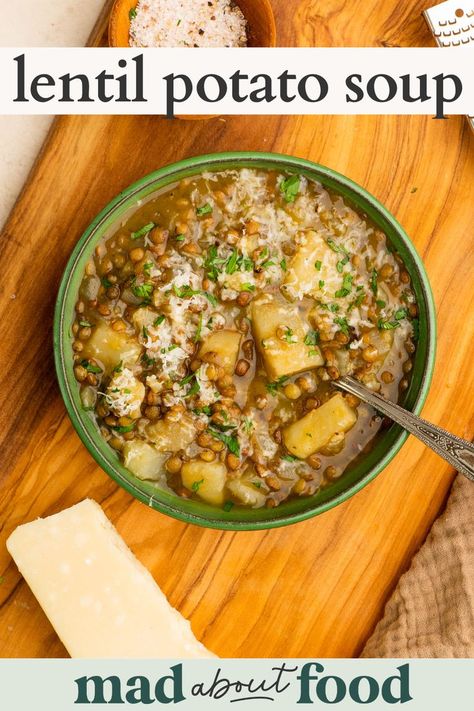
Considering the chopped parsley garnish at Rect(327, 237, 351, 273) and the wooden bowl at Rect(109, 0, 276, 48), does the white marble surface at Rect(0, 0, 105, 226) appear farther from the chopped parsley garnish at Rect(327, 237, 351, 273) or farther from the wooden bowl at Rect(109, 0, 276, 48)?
the chopped parsley garnish at Rect(327, 237, 351, 273)

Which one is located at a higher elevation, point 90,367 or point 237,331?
point 237,331

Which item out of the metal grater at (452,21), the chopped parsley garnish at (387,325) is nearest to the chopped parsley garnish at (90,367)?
the chopped parsley garnish at (387,325)

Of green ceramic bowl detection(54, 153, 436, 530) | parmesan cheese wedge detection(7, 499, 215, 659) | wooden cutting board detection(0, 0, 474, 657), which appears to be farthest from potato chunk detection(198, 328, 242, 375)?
parmesan cheese wedge detection(7, 499, 215, 659)

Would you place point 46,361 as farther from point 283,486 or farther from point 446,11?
point 446,11

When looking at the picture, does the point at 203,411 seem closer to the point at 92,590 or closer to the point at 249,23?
the point at 92,590

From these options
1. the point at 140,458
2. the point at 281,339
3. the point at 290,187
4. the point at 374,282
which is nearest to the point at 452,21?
the point at 290,187

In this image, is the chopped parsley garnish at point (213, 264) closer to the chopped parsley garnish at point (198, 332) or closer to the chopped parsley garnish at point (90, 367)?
the chopped parsley garnish at point (198, 332)
